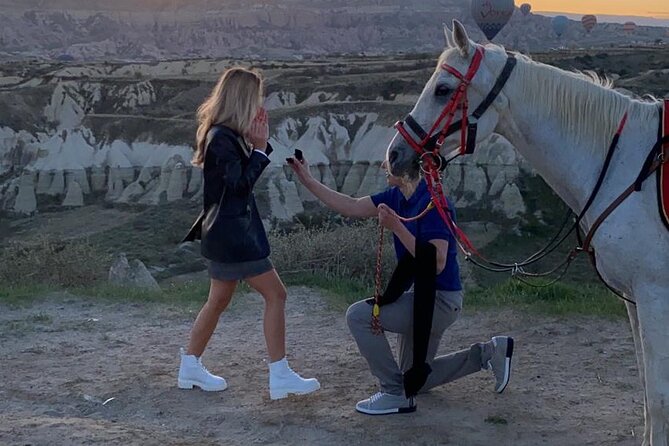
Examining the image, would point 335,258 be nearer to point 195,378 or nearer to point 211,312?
point 195,378

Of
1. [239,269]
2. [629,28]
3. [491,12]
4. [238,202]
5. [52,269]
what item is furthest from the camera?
[629,28]

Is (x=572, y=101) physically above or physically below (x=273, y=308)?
above

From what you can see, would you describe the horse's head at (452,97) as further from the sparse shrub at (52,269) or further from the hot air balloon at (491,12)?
the hot air balloon at (491,12)

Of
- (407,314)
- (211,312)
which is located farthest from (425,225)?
(211,312)

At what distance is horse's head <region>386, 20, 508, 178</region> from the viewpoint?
185 inches

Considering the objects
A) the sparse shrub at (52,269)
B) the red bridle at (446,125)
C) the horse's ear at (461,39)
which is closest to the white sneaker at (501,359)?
the red bridle at (446,125)

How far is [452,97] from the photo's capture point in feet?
15.4

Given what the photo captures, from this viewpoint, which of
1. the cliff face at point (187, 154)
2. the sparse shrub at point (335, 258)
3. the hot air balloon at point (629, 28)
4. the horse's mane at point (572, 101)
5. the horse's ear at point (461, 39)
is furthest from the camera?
the hot air balloon at point (629, 28)

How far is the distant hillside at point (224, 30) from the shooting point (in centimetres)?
13275

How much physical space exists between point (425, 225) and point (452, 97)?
3.24 ft

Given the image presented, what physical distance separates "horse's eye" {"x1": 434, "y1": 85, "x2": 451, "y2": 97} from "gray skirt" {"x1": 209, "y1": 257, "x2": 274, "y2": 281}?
1.80 meters

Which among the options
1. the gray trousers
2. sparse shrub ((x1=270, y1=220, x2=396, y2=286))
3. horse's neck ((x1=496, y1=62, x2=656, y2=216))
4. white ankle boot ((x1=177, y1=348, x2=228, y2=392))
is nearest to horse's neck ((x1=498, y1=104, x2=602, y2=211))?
horse's neck ((x1=496, y1=62, x2=656, y2=216))

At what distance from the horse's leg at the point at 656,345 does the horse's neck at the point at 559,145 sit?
0.60m

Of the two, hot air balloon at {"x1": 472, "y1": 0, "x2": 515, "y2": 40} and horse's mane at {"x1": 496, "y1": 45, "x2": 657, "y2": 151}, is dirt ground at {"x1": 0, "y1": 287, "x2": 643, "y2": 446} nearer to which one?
horse's mane at {"x1": 496, "y1": 45, "x2": 657, "y2": 151}
